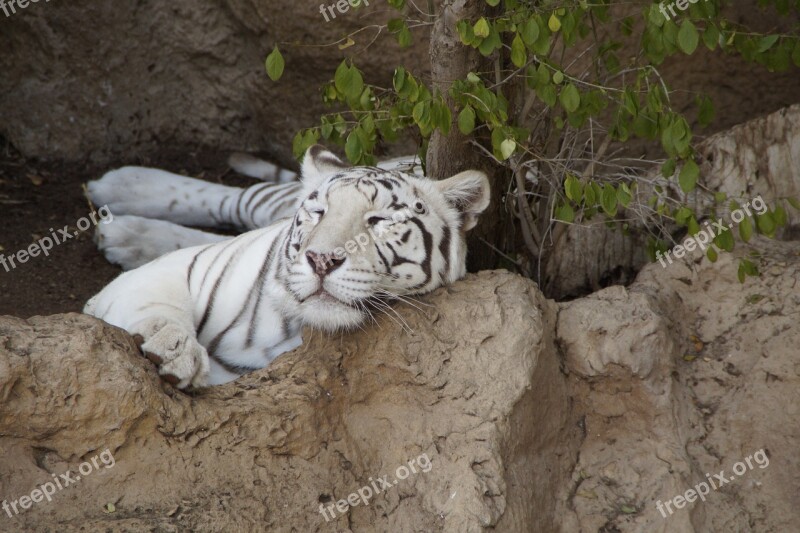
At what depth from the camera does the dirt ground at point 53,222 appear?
420 centimetres

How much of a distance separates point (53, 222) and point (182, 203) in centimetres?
70

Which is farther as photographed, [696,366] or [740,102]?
[740,102]

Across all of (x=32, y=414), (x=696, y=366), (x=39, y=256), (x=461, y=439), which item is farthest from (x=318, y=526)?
(x=39, y=256)

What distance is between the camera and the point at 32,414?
2443 mm

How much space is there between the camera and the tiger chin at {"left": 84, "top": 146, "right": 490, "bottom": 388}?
2844 mm

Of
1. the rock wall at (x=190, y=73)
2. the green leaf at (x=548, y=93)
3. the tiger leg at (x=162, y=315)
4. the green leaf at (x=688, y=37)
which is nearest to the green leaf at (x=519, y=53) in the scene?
the green leaf at (x=548, y=93)

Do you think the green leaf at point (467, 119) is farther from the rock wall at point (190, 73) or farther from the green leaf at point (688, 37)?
the rock wall at point (190, 73)

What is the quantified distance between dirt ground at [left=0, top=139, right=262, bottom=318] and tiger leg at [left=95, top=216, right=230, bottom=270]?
67 millimetres

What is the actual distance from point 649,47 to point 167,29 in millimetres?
3175

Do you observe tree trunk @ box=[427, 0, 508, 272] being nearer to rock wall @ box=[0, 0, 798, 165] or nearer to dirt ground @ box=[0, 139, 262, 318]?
rock wall @ box=[0, 0, 798, 165]

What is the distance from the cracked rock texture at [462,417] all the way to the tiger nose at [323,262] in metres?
0.24

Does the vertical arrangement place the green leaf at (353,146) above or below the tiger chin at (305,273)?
above

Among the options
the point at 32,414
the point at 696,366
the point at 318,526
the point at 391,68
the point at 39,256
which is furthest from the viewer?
the point at 391,68

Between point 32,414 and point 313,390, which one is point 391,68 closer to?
point 313,390
